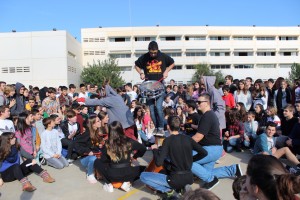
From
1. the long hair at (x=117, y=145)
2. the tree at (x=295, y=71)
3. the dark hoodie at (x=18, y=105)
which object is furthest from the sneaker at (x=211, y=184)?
the tree at (x=295, y=71)

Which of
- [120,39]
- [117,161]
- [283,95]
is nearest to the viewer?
[117,161]

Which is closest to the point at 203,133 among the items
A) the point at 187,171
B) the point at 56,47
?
the point at 187,171

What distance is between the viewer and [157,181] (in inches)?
189

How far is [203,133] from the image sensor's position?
5.30 m

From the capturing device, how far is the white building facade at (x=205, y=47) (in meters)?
54.0

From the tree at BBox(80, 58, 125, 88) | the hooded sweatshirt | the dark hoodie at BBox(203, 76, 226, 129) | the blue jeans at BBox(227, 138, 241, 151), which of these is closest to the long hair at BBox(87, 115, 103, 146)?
the hooded sweatshirt

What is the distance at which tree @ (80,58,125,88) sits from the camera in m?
47.7

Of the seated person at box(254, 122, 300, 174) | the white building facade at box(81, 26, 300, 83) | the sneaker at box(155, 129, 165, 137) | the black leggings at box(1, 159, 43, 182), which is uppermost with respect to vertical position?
the white building facade at box(81, 26, 300, 83)

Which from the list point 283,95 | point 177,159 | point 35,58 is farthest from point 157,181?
point 35,58

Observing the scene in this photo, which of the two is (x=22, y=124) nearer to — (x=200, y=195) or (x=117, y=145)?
(x=117, y=145)

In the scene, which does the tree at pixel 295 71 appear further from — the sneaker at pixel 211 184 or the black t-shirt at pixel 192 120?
the sneaker at pixel 211 184

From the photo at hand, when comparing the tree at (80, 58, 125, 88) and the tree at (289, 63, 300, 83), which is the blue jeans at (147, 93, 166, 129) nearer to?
the tree at (80, 58, 125, 88)

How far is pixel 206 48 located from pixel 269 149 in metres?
51.3

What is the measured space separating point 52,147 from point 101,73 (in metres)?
41.1
